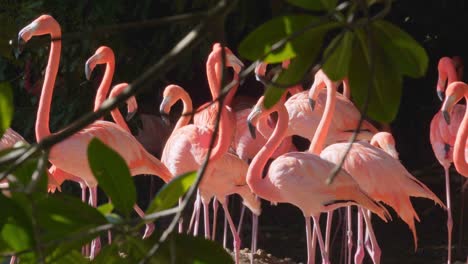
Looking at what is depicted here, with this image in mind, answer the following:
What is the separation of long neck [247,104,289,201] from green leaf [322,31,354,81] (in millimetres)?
3982

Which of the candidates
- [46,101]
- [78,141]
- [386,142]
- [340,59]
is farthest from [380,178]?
[340,59]

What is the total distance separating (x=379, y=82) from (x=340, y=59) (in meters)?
0.04

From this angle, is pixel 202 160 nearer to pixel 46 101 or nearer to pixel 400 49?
pixel 46 101

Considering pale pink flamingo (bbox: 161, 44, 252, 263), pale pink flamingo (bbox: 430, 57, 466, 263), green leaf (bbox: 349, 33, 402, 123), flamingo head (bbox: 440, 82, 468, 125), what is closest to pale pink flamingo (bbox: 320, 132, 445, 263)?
pale pink flamingo (bbox: 161, 44, 252, 263)

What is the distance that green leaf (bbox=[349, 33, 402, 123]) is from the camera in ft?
3.04

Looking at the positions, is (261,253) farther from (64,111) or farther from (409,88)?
(409,88)

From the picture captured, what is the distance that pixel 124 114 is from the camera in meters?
7.59

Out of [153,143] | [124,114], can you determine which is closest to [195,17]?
[124,114]

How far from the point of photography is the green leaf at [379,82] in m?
0.93

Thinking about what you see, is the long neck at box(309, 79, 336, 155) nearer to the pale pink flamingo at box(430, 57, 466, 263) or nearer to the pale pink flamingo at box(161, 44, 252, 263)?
the pale pink flamingo at box(161, 44, 252, 263)

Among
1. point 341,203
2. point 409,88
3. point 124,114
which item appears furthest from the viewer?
point 409,88

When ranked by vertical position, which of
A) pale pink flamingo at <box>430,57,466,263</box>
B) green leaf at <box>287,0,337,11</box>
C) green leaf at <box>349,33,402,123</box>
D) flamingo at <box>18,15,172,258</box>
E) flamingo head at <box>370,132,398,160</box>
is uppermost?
green leaf at <box>287,0,337,11</box>

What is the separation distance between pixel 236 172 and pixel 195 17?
15.7 ft

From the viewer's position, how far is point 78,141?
16.9 feet
